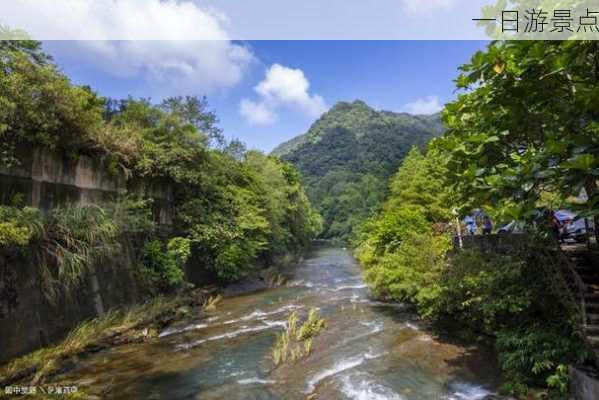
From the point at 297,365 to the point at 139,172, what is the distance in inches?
367

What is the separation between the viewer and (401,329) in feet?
35.8

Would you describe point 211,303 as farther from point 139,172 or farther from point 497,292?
point 497,292

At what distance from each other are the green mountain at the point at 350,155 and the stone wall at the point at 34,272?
41090mm

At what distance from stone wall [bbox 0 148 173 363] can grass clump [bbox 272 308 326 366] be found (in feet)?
18.0

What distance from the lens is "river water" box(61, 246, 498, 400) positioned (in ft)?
23.8

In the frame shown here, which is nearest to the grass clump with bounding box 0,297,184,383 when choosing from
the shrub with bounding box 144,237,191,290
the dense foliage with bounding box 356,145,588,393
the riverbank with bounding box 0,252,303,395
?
the riverbank with bounding box 0,252,303,395

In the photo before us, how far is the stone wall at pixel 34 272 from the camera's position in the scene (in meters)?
8.39

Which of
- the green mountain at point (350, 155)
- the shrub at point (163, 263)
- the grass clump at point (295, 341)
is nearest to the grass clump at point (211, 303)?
the shrub at point (163, 263)

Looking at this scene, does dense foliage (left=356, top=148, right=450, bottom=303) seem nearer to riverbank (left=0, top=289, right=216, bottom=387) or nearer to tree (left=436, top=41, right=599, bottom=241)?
tree (left=436, top=41, right=599, bottom=241)

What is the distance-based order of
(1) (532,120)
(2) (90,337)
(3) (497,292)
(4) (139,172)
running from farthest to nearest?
(4) (139,172), (2) (90,337), (3) (497,292), (1) (532,120)

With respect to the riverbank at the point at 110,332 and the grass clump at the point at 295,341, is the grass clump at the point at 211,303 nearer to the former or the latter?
the riverbank at the point at 110,332

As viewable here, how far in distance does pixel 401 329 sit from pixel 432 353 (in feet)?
6.68

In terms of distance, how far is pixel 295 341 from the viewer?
10430 mm

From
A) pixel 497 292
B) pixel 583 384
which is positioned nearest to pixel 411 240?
pixel 497 292
